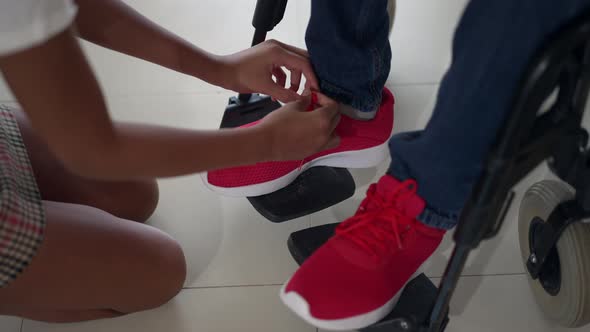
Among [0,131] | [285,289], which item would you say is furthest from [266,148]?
[0,131]

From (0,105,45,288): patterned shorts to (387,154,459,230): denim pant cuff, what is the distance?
1.50ft

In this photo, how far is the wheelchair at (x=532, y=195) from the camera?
0.47 metres

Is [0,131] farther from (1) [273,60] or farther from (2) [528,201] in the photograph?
(2) [528,201]

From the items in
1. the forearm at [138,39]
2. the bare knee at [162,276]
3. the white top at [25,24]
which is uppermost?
→ the white top at [25,24]

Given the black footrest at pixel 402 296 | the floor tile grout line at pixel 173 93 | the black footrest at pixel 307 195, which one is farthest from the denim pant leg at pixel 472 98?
the floor tile grout line at pixel 173 93

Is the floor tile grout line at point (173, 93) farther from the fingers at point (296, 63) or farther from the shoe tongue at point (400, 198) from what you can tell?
the shoe tongue at point (400, 198)

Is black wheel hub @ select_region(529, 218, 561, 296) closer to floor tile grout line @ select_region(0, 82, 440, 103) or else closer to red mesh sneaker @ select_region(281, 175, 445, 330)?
red mesh sneaker @ select_region(281, 175, 445, 330)

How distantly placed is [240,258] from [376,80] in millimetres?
358

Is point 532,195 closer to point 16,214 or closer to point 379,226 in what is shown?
point 379,226

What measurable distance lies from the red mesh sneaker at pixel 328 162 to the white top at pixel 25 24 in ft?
1.46

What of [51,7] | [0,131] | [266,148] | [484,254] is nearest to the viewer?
[51,7]

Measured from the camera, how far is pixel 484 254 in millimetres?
891

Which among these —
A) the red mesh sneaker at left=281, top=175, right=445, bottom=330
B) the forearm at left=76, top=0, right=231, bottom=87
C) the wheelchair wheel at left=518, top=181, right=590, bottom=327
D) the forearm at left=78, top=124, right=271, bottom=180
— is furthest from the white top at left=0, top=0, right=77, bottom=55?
the wheelchair wheel at left=518, top=181, right=590, bottom=327

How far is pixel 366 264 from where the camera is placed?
0.70 meters
